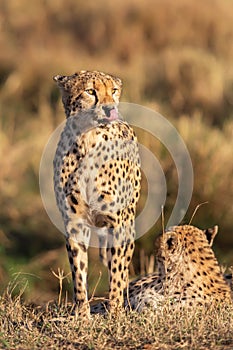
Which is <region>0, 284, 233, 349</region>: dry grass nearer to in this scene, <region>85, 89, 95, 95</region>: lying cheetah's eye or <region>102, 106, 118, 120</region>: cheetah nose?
<region>102, 106, 118, 120</region>: cheetah nose

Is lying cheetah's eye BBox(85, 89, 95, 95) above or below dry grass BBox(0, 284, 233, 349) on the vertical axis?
above

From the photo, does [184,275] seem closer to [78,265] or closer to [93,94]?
[78,265]

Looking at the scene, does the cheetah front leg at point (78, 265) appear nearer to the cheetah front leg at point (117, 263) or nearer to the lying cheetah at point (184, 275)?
the cheetah front leg at point (117, 263)

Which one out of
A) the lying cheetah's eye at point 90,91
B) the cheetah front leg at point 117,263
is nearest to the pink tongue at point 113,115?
the lying cheetah's eye at point 90,91

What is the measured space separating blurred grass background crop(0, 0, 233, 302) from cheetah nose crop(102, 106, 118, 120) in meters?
1.48

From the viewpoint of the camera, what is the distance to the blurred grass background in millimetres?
8633

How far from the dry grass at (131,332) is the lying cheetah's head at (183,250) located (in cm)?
79

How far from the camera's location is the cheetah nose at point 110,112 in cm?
532

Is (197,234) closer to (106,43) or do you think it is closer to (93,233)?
(93,233)

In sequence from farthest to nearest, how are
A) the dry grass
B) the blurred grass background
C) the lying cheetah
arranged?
the blurred grass background, the lying cheetah, the dry grass

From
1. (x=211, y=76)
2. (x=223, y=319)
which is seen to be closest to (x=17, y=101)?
(x=211, y=76)

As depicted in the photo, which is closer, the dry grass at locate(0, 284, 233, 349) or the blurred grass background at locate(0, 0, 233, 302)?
the dry grass at locate(0, 284, 233, 349)

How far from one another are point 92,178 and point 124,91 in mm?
6681

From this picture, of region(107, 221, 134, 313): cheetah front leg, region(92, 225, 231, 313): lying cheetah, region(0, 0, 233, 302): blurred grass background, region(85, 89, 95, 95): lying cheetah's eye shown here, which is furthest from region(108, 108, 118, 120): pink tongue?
region(0, 0, 233, 302): blurred grass background
